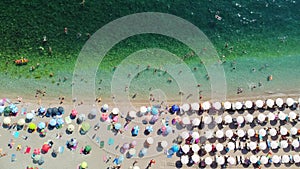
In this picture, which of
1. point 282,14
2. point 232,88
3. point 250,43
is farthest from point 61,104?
point 282,14

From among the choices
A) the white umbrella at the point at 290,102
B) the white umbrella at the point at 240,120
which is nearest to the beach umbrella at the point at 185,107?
the white umbrella at the point at 240,120

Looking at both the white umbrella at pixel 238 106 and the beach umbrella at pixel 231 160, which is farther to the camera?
the white umbrella at pixel 238 106

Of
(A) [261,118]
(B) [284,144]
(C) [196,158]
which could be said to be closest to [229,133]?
(A) [261,118]

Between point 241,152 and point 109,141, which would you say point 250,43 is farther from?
point 109,141

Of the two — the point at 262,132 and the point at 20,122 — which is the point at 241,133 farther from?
the point at 20,122

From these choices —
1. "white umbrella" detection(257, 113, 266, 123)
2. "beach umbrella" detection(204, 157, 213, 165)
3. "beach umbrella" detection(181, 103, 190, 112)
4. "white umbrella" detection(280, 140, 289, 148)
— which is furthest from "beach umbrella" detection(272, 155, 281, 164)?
"beach umbrella" detection(181, 103, 190, 112)

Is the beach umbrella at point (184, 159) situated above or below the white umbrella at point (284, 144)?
below

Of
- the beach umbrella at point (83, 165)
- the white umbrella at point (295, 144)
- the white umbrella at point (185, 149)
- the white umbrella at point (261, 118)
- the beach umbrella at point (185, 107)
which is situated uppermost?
the beach umbrella at point (185, 107)

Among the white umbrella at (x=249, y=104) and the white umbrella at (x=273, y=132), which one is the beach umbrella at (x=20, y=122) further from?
the white umbrella at (x=273, y=132)

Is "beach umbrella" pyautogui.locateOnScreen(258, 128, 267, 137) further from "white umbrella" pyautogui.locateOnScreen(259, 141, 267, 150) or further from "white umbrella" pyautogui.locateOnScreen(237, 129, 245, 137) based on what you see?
"white umbrella" pyautogui.locateOnScreen(237, 129, 245, 137)

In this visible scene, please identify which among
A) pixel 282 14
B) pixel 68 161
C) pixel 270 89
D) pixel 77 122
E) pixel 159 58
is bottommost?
pixel 68 161

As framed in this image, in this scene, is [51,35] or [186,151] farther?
[51,35]
